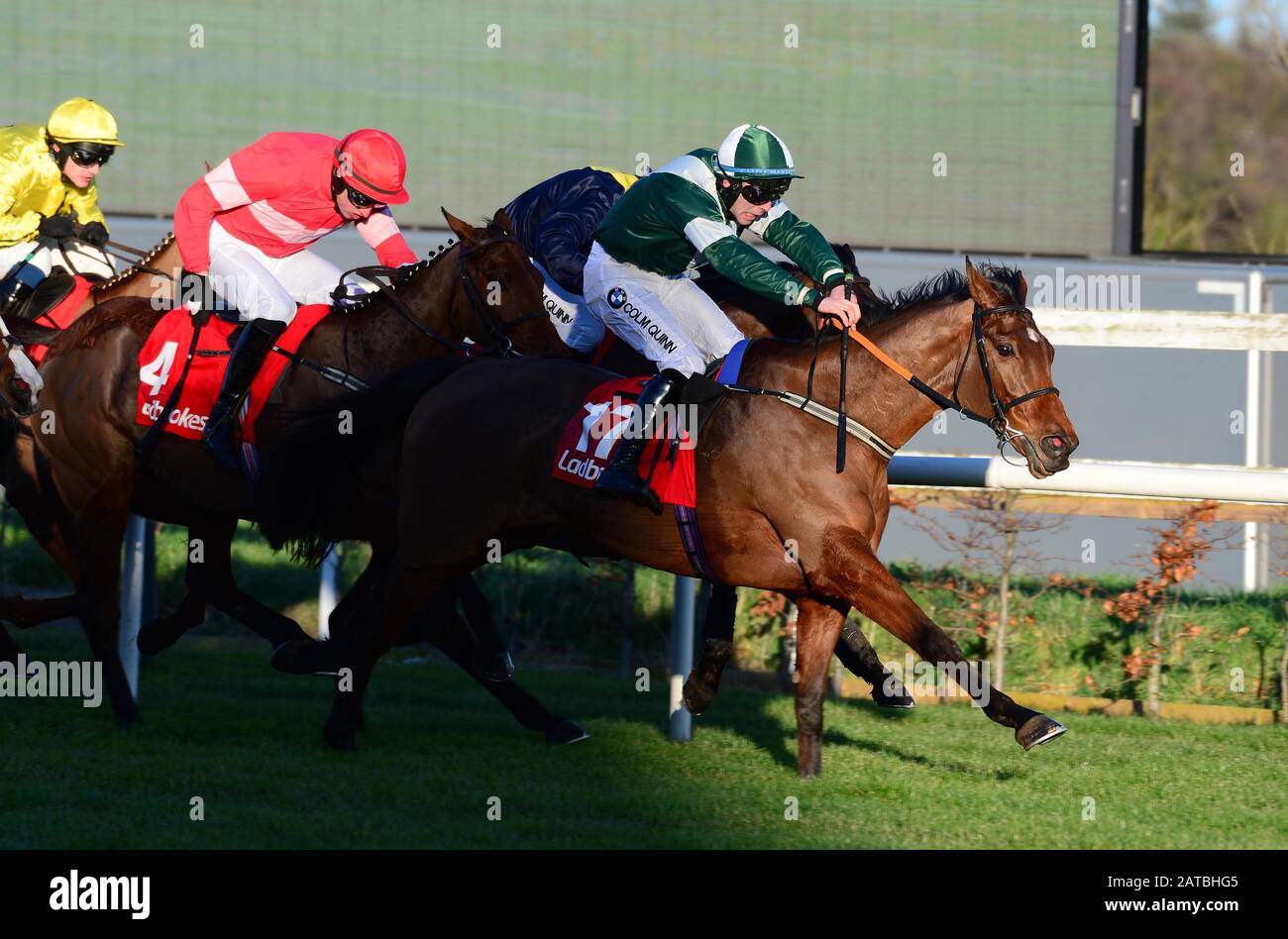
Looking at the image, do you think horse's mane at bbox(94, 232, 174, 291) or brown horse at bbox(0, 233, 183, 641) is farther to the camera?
horse's mane at bbox(94, 232, 174, 291)

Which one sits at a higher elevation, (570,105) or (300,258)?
(570,105)

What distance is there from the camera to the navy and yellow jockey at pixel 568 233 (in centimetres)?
621

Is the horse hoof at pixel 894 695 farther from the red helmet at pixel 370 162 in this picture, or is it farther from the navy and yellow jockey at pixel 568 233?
the red helmet at pixel 370 162

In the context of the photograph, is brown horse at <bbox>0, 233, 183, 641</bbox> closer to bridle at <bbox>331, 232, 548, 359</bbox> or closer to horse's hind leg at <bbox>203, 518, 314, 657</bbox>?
horse's hind leg at <bbox>203, 518, 314, 657</bbox>

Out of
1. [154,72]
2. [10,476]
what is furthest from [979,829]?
[154,72]

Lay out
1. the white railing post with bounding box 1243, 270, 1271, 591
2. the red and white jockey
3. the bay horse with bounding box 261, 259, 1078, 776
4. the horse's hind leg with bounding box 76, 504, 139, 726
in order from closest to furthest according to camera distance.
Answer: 1. the bay horse with bounding box 261, 259, 1078, 776
2. the red and white jockey
3. the horse's hind leg with bounding box 76, 504, 139, 726
4. the white railing post with bounding box 1243, 270, 1271, 591

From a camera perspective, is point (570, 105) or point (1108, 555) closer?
point (1108, 555)

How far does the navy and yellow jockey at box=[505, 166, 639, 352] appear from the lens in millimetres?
6211

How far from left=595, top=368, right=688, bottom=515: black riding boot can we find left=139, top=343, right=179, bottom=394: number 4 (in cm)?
194

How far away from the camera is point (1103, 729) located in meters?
6.20

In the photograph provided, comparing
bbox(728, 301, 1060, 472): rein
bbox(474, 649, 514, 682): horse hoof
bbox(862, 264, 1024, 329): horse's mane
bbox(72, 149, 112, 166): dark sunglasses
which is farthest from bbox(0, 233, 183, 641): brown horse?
bbox(862, 264, 1024, 329): horse's mane

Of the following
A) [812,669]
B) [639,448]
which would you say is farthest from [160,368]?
[812,669]

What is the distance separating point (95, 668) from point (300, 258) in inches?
71.2
